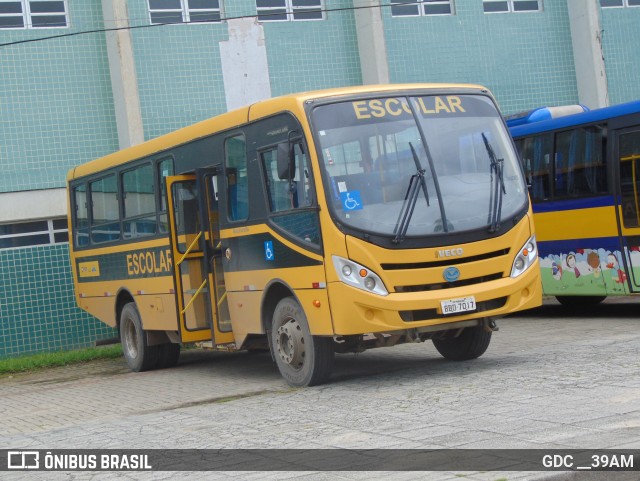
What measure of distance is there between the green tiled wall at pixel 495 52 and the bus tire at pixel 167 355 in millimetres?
9801

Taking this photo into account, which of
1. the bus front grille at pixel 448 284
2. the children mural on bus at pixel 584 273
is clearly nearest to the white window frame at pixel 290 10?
the children mural on bus at pixel 584 273

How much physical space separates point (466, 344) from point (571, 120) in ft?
20.2

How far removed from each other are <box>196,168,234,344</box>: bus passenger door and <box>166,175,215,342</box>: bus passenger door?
1.04 feet

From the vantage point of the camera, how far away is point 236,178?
1332cm

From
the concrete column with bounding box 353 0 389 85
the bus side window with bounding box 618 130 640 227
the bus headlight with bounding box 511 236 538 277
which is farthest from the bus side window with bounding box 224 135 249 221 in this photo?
the concrete column with bounding box 353 0 389 85

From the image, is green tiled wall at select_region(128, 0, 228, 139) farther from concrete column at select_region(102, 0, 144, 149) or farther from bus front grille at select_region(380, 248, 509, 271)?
bus front grille at select_region(380, 248, 509, 271)

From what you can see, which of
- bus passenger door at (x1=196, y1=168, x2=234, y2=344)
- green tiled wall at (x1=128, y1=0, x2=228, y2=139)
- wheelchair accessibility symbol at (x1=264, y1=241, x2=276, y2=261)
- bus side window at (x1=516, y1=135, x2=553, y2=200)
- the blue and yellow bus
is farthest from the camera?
green tiled wall at (x1=128, y1=0, x2=228, y2=139)

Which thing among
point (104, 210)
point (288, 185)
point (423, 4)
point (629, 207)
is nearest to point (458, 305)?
point (288, 185)

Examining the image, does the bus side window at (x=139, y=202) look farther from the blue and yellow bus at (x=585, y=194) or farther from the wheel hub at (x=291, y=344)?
the blue and yellow bus at (x=585, y=194)

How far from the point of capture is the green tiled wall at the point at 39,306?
2103cm

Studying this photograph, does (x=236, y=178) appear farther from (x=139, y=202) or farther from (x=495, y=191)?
(x=139, y=202)

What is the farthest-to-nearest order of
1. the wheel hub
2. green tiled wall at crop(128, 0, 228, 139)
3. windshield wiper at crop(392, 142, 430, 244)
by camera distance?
green tiled wall at crop(128, 0, 228, 139), the wheel hub, windshield wiper at crop(392, 142, 430, 244)

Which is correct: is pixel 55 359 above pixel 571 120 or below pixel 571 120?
below

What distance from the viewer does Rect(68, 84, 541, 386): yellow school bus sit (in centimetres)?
1136
